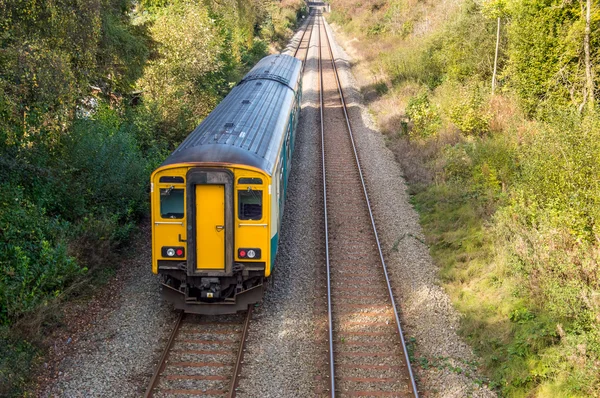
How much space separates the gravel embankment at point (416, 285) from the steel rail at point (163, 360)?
392 centimetres

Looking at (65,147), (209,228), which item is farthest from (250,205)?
(65,147)

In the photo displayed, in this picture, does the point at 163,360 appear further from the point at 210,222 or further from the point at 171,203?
the point at 171,203

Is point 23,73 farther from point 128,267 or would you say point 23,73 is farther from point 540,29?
point 540,29

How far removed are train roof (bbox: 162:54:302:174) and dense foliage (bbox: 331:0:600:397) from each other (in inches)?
180

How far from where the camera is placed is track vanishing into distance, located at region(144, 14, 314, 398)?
7.83m

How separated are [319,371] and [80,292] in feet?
→ 15.5

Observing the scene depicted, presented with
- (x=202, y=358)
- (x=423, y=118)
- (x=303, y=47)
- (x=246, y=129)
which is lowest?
(x=202, y=358)

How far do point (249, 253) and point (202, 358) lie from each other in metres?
1.86

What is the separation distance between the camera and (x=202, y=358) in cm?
857

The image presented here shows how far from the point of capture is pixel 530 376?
791 centimetres

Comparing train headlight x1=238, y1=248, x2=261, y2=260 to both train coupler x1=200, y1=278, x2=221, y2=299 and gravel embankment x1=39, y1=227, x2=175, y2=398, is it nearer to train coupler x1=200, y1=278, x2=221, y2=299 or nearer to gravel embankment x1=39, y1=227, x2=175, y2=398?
train coupler x1=200, y1=278, x2=221, y2=299

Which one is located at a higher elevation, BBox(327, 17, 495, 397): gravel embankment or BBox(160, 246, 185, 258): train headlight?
BBox(160, 246, 185, 258): train headlight

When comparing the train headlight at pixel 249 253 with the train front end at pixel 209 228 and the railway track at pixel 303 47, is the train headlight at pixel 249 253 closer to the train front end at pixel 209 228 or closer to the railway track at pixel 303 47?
the train front end at pixel 209 228

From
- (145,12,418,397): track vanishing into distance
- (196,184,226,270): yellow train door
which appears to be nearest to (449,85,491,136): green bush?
(145,12,418,397): track vanishing into distance
